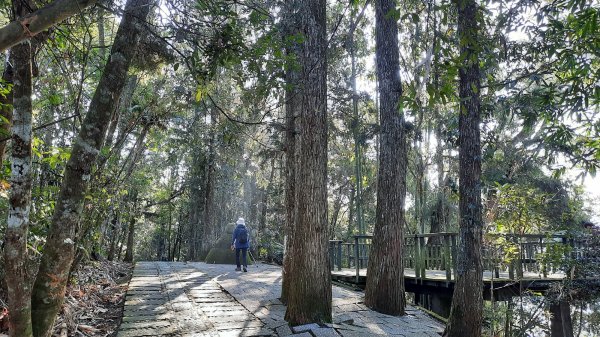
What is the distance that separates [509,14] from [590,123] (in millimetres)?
1838

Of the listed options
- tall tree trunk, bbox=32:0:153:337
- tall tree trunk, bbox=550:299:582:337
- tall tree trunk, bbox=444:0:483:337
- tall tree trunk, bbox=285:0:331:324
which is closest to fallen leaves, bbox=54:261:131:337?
tall tree trunk, bbox=32:0:153:337

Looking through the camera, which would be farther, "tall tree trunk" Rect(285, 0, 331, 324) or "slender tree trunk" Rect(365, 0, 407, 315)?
"slender tree trunk" Rect(365, 0, 407, 315)

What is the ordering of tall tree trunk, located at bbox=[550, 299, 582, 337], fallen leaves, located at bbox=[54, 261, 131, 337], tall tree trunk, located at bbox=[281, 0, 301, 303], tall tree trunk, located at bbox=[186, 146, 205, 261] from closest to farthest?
fallen leaves, located at bbox=[54, 261, 131, 337] → tall tree trunk, located at bbox=[281, 0, 301, 303] → tall tree trunk, located at bbox=[550, 299, 582, 337] → tall tree trunk, located at bbox=[186, 146, 205, 261]

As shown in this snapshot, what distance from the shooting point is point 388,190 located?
7.19 m

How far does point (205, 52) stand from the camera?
393cm

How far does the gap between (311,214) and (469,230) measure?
265 centimetres

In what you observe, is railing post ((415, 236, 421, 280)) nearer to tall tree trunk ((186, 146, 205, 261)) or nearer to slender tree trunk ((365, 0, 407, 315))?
slender tree trunk ((365, 0, 407, 315))

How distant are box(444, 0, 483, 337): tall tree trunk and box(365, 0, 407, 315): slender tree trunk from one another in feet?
3.65

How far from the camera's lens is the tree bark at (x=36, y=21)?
2006mm

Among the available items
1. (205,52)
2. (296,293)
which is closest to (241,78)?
(205,52)

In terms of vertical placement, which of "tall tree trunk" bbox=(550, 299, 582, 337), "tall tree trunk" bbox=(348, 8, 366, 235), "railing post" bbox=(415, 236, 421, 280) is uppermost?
"tall tree trunk" bbox=(348, 8, 366, 235)

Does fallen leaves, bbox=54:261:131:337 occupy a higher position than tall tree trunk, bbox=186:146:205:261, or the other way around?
tall tree trunk, bbox=186:146:205:261

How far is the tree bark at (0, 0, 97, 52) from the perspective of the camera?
2.01 meters

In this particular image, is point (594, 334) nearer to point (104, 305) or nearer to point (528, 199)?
point (528, 199)
